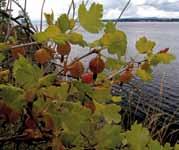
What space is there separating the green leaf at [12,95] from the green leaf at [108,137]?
0.19m

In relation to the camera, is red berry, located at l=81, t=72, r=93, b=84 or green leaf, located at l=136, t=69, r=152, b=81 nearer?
red berry, located at l=81, t=72, r=93, b=84

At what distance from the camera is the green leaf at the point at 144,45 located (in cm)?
99

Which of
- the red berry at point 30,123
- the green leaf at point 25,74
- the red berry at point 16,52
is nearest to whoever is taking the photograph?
the green leaf at point 25,74

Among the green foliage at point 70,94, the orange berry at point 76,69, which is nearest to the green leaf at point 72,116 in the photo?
the green foliage at point 70,94

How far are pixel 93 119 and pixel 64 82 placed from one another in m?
0.11

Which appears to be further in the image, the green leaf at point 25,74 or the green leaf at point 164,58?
the green leaf at point 164,58

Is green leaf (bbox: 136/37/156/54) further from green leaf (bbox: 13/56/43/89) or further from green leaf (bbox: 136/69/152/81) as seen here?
green leaf (bbox: 13/56/43/89)

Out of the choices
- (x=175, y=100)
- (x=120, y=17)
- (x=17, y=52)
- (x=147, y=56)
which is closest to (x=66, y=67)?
(x=17, y=52)

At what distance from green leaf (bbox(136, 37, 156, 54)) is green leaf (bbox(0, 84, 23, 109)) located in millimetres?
363

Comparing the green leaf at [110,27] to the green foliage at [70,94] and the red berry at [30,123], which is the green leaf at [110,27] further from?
the red berry at [30,123]

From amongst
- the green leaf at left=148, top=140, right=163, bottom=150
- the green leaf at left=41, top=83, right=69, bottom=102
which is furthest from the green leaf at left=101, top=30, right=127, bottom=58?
the green leaf at left=148, top=140, right=163, bottom=150

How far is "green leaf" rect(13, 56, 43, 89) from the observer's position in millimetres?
684

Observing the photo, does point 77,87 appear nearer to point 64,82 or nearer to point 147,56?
point 64,82

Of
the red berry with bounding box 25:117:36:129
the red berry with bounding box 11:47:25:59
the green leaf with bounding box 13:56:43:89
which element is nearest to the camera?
the green leaf with bounding box 13:56:43:89
